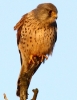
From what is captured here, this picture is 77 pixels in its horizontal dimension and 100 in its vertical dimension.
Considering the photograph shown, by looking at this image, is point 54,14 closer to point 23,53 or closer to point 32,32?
point 32,32

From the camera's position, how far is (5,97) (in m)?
3.55

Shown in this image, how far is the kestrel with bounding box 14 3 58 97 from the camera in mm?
7004

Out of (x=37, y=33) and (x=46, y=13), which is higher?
(x=46, y=13)

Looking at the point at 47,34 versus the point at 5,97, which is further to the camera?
the point at 47,34

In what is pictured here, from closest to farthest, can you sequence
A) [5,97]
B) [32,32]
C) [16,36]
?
[5,97], [32,32], [16,36]

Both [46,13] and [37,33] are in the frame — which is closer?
[37,33]

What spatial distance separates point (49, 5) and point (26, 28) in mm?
777

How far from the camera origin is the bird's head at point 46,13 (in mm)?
7099

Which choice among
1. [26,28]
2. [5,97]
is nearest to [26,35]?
[26,28]

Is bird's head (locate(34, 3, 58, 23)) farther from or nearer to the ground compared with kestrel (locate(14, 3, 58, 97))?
farther from the ground

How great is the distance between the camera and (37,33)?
6.93 meters

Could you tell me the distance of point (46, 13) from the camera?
7.29 metres

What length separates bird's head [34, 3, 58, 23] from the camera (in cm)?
710

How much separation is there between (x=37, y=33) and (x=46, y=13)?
0.63m
